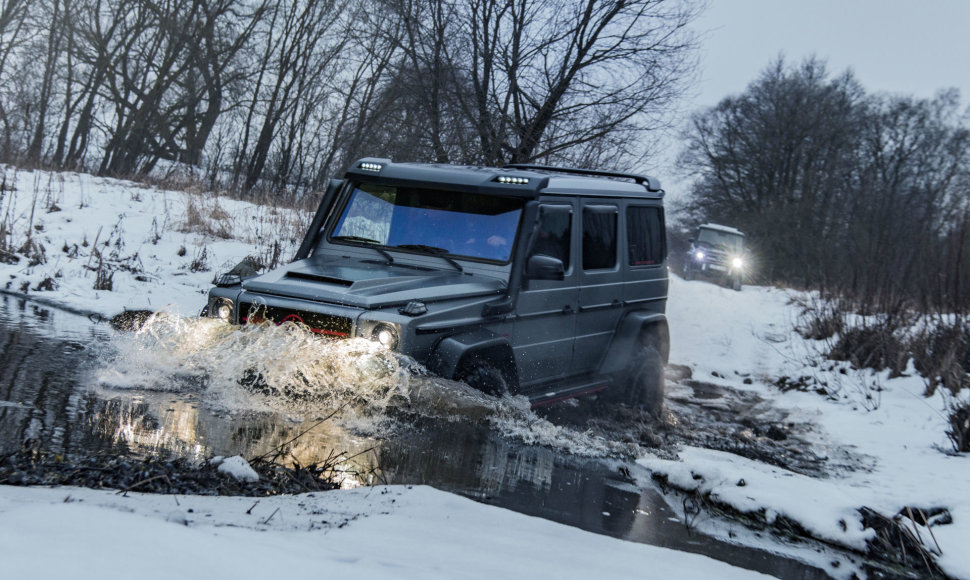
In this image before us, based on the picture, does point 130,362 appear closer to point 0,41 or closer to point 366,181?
point 366,181

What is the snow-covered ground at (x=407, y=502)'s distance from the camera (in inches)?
108

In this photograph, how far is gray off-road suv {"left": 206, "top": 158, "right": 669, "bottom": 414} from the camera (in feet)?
18.5

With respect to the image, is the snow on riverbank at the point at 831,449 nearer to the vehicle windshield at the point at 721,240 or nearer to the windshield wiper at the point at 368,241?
the windshield wiper at the point at 368,241

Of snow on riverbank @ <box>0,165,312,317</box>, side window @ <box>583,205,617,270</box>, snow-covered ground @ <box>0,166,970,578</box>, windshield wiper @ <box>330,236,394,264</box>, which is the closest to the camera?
snow-covered ground @ <box>0,166,970,578</box>

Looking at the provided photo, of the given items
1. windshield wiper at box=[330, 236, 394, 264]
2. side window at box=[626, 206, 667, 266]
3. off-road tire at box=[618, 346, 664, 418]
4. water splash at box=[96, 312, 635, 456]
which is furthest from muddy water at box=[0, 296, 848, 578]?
side window at box=[626, 206, 667, 266]

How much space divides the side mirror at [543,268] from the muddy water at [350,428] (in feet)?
3.08

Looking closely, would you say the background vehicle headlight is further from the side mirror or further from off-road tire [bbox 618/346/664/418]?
off-road tire [bbox 618/346/664/418]

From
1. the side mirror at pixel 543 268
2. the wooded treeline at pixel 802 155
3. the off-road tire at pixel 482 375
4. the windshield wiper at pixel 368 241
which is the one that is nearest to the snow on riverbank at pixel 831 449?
the off-road tire at pixel 482 375

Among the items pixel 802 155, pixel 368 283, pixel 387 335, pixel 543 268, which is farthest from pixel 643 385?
pixel 802 155

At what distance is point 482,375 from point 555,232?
1514 millimetres

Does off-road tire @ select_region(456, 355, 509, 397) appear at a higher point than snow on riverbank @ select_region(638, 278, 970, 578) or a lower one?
higher

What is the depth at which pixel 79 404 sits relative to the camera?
204 inches

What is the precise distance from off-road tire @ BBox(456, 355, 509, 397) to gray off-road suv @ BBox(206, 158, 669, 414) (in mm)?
10

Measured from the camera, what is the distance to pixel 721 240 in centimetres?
3070
